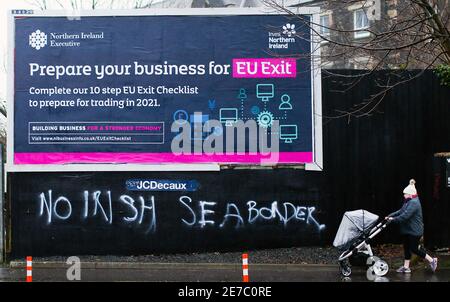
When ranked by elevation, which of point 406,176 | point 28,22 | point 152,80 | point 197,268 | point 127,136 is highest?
point 28,22

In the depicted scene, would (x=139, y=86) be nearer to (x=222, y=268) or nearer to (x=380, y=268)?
(x=222, y=268)

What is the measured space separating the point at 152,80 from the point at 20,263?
517 cm

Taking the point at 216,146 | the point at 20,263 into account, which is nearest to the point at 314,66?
the point at 216,146

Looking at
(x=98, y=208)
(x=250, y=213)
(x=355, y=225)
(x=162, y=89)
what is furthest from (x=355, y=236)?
(x=98, y=208)

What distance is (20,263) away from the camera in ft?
48.0

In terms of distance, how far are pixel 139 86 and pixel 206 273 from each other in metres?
4.63

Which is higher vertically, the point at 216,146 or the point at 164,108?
the point at 164,108

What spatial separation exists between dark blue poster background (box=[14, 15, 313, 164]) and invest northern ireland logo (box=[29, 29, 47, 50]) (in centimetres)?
2

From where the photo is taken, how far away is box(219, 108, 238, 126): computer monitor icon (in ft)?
48.9

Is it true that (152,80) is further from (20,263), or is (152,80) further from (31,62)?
(20,263)

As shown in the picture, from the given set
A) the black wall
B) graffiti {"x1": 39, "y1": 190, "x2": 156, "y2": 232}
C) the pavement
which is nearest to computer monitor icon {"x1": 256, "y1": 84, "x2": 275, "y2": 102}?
the black wall

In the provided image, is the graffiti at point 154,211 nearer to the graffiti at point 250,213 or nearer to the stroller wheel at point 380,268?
the graffiti at point 250,213

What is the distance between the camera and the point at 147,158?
15.0m

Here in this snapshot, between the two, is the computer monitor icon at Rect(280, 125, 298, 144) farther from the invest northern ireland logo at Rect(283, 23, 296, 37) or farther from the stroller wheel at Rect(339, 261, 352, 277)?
the stroller wheel at Rect(339, 261, 352, 277)
